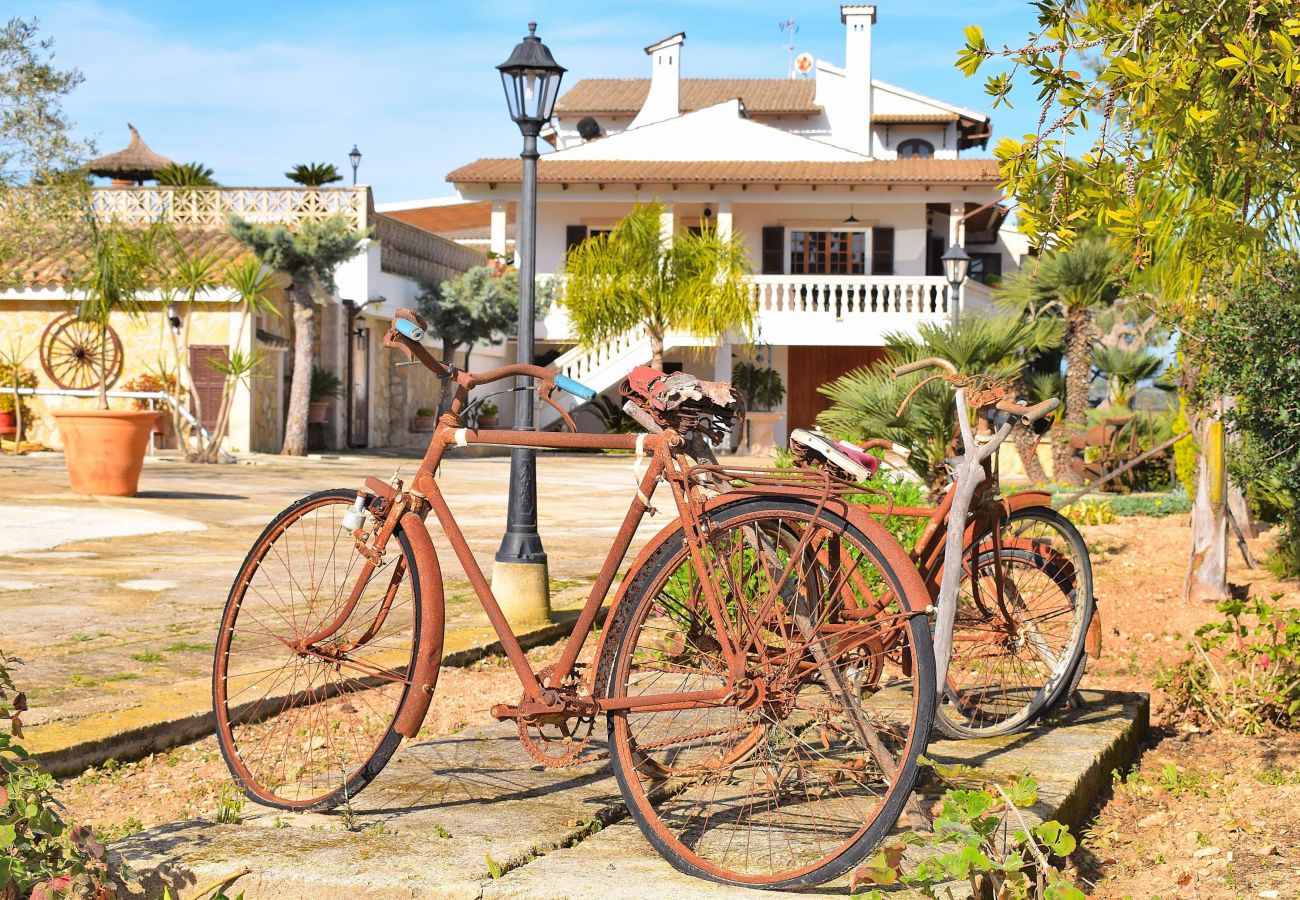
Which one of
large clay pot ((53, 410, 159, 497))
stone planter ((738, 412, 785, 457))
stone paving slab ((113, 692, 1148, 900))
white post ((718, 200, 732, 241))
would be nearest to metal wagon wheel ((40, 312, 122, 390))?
large clay pot ((53, 410, 159, 497))

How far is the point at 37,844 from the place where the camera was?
2.52m

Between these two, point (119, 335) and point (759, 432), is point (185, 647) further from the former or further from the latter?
point (759, 432)

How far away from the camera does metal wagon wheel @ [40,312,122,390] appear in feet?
73.6

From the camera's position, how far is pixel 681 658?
3328 mm

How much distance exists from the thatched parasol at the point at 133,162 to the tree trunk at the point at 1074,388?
2429 cm

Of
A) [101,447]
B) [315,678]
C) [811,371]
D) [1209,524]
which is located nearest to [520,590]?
[315,678]

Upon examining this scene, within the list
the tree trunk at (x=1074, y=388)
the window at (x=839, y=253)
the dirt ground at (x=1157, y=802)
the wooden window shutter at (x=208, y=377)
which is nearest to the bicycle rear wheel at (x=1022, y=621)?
the dirt ground at (x=1157, y=802)

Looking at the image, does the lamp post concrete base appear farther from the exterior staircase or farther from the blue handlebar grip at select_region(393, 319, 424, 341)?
the exterior staircase

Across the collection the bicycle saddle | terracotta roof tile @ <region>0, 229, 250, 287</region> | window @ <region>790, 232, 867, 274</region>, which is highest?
window @ <region>790, 232, 867, 274</region>

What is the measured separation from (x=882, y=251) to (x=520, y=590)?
85.8 feet

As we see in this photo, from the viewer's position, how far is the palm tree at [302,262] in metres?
21.8

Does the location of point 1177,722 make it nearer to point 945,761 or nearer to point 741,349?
point 945,761

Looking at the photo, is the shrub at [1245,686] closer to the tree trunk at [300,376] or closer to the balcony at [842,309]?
the tree trunk at [300,376]

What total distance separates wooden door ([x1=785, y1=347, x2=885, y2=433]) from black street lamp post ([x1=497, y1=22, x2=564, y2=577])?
2452cm
